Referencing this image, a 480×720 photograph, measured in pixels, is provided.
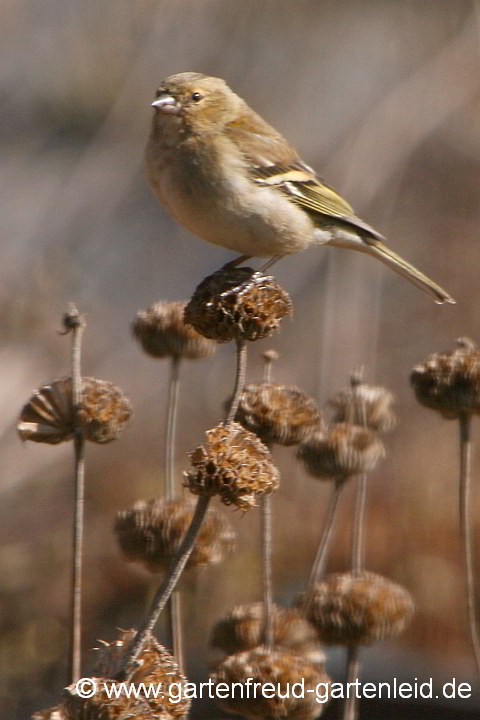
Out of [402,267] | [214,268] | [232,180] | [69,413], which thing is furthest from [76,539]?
[214,268]

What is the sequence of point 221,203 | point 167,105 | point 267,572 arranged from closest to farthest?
point 267,572 → point 221,203 → point 167,105

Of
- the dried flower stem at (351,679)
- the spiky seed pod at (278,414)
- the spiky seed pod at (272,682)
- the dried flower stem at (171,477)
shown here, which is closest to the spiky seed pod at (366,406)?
the spiky seed pod at (278,414)

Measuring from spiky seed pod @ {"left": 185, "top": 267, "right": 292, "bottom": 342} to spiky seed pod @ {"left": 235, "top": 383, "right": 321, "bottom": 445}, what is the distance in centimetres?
28

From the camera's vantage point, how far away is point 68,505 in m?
6.71

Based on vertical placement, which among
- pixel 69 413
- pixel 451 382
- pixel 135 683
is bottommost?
pixel 135 683

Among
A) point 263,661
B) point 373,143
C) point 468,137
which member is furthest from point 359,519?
point 468,137

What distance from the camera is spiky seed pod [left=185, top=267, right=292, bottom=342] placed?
2049 mm

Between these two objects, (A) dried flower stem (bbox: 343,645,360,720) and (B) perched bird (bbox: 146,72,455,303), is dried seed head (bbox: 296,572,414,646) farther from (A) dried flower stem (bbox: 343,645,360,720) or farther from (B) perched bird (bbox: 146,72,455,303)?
(B) perched bird (bbox: 146,72,455,303)

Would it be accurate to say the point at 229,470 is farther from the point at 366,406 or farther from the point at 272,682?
the point at 366,406

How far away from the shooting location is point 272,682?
2182 mm

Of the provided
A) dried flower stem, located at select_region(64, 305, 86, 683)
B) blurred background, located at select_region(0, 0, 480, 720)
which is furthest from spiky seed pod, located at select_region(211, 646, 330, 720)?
blurred background, located at select_region(0, 0, 480, 720)

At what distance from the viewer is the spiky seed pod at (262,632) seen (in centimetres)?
250

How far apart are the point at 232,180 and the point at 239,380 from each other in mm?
1149

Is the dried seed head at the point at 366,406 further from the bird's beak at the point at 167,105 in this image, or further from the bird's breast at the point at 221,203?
the bird's beak at the point at 167,105
